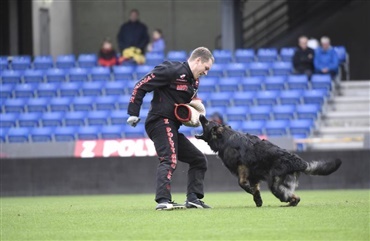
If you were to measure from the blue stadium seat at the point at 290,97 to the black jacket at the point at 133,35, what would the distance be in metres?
4.13

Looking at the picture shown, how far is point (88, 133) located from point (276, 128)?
13.9 ft

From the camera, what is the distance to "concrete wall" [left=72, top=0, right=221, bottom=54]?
27.5 m

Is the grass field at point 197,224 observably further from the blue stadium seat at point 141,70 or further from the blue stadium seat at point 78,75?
the blue stadium seat at point 78,75

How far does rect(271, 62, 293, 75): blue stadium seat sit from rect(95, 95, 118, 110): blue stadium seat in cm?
386

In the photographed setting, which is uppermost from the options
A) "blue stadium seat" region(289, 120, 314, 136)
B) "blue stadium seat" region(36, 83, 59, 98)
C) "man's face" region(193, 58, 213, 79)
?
"man's face" region(193, 58, 213, 79)

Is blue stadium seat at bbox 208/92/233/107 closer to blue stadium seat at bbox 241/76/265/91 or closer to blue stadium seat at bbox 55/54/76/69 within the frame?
blue stadium seat at bbox 241/76/265/91

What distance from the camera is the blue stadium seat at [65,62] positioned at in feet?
78.7

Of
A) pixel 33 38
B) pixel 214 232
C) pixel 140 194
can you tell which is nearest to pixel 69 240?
pixel 214 232

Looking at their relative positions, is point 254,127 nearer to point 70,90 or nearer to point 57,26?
point 70,90

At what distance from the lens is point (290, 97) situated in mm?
21781

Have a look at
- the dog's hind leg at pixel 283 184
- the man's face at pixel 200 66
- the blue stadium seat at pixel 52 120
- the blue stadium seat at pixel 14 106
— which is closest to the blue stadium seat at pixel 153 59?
the blue stadium seat at pixel 52 120

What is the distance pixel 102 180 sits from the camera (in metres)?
18.6

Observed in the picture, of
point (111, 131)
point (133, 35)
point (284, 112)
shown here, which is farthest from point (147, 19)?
point (284, 112)

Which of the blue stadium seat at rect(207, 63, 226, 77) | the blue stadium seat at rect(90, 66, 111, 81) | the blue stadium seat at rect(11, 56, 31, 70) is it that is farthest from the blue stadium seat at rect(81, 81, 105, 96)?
the blue stadium seat at rect(207, 63, 226, 77)
